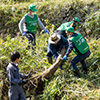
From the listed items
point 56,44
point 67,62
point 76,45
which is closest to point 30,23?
point 56,44

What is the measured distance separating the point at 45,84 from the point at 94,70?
4.63 ft

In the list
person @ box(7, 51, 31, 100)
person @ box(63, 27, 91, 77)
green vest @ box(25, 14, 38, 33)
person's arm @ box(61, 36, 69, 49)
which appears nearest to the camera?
person @ box(7, 51, 31, 100)

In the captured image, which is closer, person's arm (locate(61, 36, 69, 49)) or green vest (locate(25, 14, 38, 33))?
person's arm (locate(61, 36, 69, 49))

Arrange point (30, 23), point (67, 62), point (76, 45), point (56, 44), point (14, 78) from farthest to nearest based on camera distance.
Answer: point (30, 23), point (67, 62), point (56, 44), point (76, 45), point (14, 78)

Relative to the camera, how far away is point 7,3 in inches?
308

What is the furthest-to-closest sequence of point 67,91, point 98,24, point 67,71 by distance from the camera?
1. point 98,24
2. point 67,71
3. point 67,91

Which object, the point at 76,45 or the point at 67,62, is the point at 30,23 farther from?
the point at 76,45

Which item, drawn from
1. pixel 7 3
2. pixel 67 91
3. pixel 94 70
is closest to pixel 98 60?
pixel 94 70

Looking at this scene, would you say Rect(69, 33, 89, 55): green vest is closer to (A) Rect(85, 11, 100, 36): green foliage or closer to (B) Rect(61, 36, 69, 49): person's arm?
(B) Rect(61, 36, 69, 49): person's arm

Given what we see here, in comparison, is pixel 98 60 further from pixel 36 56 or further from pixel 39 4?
pixel 39 4

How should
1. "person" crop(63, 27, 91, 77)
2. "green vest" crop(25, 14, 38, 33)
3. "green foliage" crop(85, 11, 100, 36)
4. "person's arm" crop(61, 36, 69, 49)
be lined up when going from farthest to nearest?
"green foliage" crop(85, 11, 100, 36) → "green vest" crop(25, 14, 38, 33) → "person's arm" crop(61, 36, 69, 49) → "person" crop(63, 27, 91, 77)

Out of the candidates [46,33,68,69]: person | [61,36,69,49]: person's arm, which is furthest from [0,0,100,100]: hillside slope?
[61,36,69,49]: person's arm

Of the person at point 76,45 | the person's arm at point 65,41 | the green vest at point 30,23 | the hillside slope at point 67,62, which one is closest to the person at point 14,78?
the hillside slope at point 67,62

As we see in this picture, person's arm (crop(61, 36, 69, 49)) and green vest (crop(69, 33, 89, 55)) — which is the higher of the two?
person's arm (crop(61, 36, 69, 49))
